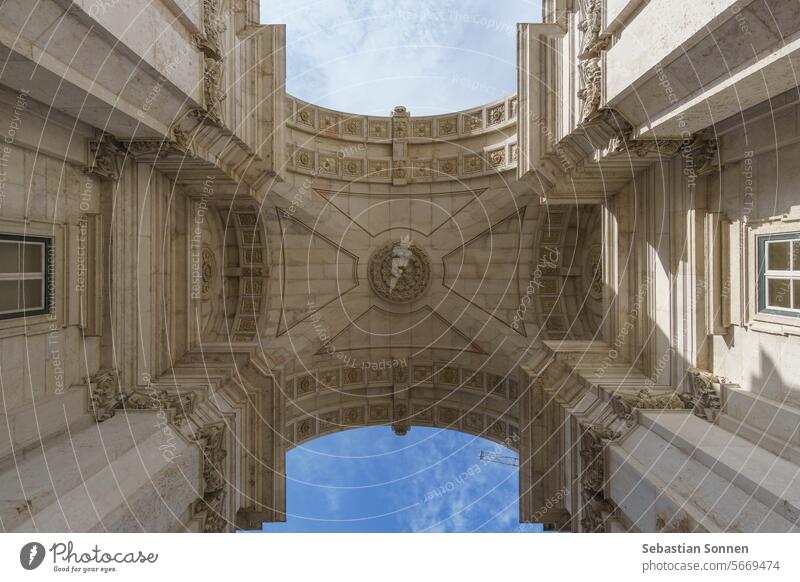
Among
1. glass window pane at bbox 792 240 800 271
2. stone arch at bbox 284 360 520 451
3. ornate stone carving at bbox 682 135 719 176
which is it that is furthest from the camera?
stone arch at bbox 284 360 520 451

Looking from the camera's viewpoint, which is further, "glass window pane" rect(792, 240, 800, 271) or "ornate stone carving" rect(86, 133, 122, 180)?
"ornate stone carving" rect(86, 133, 122, 180)

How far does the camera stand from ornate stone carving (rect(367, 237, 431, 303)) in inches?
672

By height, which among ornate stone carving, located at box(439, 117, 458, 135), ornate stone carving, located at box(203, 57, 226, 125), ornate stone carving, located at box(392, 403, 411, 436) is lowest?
ornate stone carving, located at box(392, 403, 411, 436)

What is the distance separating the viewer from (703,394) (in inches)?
315

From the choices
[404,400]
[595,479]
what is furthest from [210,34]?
[404,400]

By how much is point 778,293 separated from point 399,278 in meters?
12.2

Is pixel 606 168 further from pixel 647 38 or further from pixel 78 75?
pixel 78 75

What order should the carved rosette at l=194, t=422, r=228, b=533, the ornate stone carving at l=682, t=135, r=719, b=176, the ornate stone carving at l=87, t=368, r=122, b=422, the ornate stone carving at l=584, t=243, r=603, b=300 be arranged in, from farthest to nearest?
the ornate stone carving at l=584, t=243, r=603, b=300 < the carved rosette at l=194, t=422, r=228, b=533 < the ornate stone carving at l=87, t=368, r=122, b=422 < the ornate stone carving at l=682, t=135, r=719, b=176

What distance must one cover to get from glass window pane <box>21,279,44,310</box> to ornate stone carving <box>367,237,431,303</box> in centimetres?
1115

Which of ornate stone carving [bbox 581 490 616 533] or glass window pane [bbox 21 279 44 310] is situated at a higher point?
glass window pane [bbox 21 279 44 310]

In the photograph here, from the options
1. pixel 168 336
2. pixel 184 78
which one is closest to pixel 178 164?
pixel 184 78

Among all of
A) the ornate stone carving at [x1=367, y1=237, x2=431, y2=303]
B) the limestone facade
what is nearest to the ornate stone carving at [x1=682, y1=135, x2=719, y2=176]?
the limestone facade

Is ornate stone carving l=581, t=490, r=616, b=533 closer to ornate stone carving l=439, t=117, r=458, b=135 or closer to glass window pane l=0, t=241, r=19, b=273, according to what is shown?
glass window pane l=0, t=241, r=19, b=273

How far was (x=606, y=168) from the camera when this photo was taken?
964 cm
